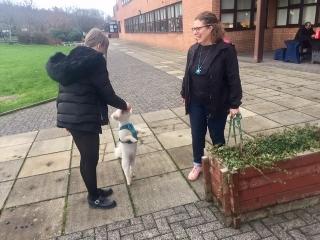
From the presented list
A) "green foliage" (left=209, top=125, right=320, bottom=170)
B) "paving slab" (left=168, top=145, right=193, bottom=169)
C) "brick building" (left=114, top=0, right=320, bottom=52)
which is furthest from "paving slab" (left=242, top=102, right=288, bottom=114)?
"brick building" (left=114, top=0, right=320, bottom=52)

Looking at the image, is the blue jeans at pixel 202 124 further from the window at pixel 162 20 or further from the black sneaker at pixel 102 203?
the window at pixel 162 20

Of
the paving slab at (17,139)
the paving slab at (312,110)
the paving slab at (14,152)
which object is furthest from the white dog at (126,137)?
the paving slab at (312,110)

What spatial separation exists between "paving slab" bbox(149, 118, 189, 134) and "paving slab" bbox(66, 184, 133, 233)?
87.3 inches

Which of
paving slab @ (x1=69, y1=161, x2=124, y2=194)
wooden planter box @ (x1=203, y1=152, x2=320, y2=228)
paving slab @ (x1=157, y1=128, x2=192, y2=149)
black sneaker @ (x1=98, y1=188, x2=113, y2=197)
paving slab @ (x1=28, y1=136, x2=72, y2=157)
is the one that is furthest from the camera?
paving slab @ (x1=28, y1=136, x2=72, y2=157)

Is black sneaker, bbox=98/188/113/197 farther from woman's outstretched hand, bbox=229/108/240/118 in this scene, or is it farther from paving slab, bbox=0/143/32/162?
paving slab, bbox=0/143/32/162

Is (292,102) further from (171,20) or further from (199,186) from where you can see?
(171,20)

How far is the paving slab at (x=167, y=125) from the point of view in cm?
581

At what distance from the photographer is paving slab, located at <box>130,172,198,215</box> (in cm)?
344

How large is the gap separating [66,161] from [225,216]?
8.84ft

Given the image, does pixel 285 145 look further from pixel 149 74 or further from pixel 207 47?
pixel 149 74

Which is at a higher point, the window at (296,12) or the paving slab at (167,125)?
the window at (296,12)

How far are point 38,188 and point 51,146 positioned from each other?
1517mm

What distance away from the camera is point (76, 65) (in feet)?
9.35

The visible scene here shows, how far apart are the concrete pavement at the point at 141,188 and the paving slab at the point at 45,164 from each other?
2 centimetres
